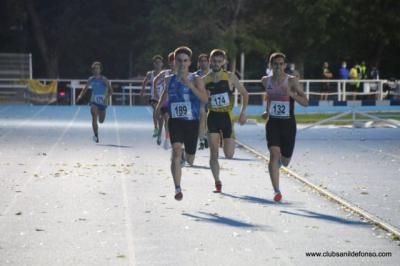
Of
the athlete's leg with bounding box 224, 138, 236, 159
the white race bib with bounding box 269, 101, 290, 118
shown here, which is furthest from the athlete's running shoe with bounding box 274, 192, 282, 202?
the athlete's leg with bounding box 224, 138, 236, 159

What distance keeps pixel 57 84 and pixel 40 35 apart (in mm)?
8947

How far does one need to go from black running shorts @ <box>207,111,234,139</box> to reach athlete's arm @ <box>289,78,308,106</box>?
1476mm

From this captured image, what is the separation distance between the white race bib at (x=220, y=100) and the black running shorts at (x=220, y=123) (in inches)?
4.3

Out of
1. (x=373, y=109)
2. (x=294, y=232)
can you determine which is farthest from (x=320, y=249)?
(x=373, y=109)

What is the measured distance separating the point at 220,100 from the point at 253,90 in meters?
37.1

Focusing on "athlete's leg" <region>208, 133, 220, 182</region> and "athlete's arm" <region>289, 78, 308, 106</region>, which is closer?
"athlete's arm" <region>289, 78, 308, 106</region>

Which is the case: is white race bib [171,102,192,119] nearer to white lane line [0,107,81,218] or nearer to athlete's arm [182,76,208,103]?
athlete's arm [182,76,208,103]

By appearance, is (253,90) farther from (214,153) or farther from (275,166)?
(275,166)

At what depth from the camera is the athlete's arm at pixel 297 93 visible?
39.8ft

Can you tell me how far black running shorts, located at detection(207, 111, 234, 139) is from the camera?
44.3 feet

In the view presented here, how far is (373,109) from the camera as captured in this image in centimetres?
3931

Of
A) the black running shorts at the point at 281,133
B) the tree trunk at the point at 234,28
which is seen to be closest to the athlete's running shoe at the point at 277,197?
the black running shorts at the point at 281,133

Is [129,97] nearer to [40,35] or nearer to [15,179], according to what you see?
[40,35]

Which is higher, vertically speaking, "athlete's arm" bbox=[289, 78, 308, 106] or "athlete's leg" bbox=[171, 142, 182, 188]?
"athlete's arm" bbox=[289, 78, 308, 106]
